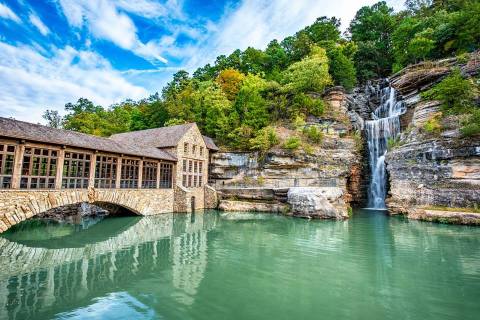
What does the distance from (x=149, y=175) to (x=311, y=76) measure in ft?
82.8

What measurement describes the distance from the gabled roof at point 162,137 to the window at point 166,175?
241cm

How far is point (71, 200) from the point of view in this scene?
18.0 meters

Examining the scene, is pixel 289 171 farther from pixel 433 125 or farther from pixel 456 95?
pixel 456 95

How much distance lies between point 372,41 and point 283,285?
50.7 meters

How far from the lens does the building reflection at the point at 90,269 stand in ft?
24.1

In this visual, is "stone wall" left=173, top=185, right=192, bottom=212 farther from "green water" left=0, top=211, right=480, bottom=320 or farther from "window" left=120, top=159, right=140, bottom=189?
"green water" left=0, top=211, right=480, bottom=320

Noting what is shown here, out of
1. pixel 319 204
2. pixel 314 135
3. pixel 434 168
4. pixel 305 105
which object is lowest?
pixel 319 204

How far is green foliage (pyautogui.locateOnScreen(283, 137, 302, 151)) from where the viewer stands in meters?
30.2

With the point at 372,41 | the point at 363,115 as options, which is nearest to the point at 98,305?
the point at 363,115

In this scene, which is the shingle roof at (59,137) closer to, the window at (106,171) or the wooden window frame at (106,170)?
the wooden window frame at (106,170)

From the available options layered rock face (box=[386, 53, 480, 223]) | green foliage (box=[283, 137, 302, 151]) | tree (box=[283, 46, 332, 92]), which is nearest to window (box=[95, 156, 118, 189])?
green foliage (box=[283, 137, 302, 151])

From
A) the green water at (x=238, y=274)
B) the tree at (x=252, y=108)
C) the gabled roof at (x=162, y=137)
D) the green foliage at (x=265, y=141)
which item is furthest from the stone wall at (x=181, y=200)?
the tree at (x=252, y=108)

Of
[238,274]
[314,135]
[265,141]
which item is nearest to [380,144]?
[314,135]

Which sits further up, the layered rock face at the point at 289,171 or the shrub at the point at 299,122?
the shrub at the point at 299,122
